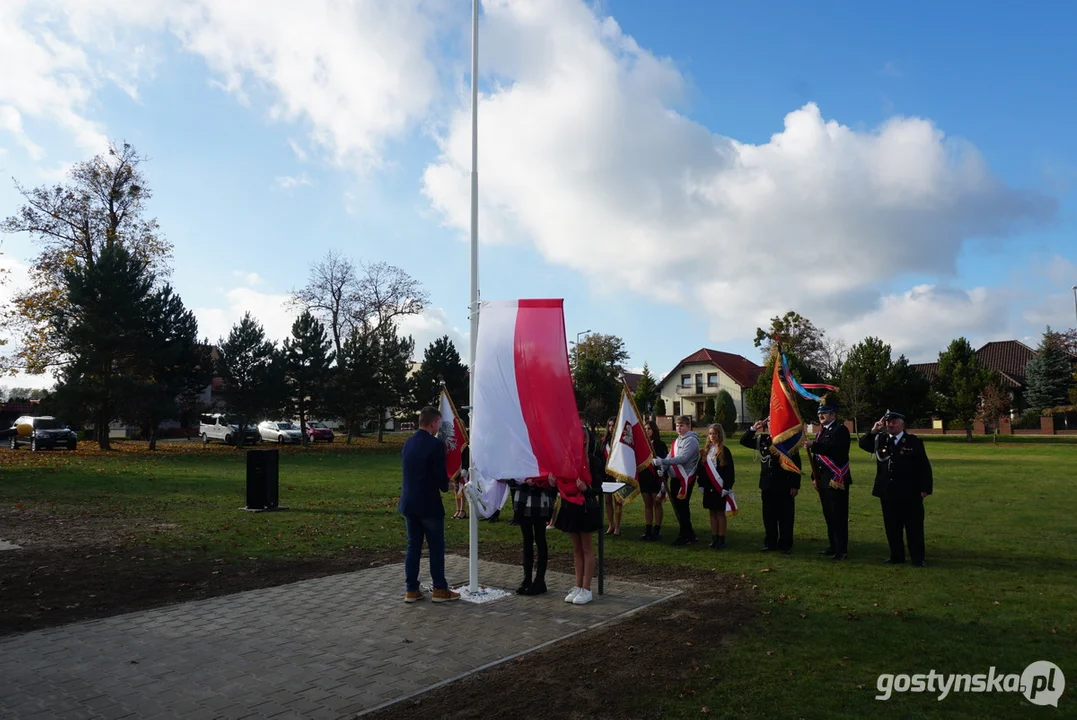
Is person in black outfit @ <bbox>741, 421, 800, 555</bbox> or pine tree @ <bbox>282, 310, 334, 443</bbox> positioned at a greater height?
pine tree @ <bbox>282, 310, 334, 443</bbox>

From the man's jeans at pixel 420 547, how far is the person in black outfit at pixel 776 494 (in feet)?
17.2

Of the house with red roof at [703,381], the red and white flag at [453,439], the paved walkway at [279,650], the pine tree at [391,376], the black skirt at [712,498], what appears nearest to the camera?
the paved walkway at [279,650]

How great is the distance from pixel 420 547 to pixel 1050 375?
71313 mm

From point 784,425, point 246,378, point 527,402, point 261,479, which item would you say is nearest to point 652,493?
point 784,425

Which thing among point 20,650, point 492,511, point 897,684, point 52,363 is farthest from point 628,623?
point 52,363

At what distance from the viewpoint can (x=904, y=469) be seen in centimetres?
967

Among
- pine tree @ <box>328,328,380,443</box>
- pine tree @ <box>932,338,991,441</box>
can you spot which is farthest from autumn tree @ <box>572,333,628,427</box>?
pine tree @ <box>932,338,991,441</box>

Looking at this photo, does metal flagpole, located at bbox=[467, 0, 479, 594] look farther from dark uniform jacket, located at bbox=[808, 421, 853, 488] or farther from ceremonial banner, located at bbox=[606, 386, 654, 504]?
dark uniform jacket, located at bbox=[808, 421, 853, 488]

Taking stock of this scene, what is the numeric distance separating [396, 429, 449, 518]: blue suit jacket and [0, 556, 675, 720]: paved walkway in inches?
41.2

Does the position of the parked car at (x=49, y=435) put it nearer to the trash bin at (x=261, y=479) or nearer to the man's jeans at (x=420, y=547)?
the trash bin at (x=261, y=479)

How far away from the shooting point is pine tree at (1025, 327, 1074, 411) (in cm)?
6119

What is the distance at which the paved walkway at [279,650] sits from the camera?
16.5 ft

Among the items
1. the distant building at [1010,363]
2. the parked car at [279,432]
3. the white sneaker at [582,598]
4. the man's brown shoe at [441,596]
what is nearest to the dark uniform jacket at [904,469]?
the white sneaker at [582,598]

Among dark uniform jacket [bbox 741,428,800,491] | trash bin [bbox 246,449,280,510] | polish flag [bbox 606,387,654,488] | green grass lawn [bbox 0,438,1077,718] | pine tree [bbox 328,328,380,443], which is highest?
pine tree [bbox 328,328,380,443]
